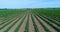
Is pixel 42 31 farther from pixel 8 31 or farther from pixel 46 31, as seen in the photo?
pixel 8 31

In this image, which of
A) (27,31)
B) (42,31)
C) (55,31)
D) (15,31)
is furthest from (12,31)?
(55,31)

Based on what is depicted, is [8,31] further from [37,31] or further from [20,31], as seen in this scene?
[37,31]

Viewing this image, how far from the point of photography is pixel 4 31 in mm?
14867

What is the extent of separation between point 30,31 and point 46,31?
140 cm

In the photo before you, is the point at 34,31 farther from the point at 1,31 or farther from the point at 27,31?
the point at 1,31

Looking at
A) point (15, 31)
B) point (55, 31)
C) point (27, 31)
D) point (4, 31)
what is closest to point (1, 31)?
point (4, 31)

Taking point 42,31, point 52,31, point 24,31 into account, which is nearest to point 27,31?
point 24,31

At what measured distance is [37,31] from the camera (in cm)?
1423

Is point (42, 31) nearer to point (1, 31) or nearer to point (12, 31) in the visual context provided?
point (12, 31)

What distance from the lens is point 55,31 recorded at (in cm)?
1437

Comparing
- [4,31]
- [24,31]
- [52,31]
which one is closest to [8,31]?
[4,31]

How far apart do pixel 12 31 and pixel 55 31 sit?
3.84m

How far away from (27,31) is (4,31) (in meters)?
2.16

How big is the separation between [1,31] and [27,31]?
2.54m
